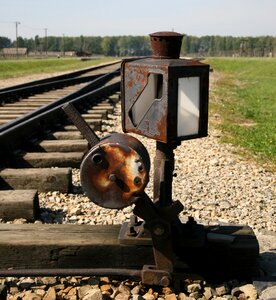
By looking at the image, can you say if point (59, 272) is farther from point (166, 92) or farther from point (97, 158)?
point (166, 92)

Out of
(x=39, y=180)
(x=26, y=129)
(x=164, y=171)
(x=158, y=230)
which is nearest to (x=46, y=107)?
(x=26, y=129)

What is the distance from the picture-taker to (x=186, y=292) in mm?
2564

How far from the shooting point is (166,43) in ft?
7.59

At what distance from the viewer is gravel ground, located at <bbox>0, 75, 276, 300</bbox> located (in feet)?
8.29

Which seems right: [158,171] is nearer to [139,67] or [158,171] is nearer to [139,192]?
[139,192]

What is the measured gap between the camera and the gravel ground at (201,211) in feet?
8.29

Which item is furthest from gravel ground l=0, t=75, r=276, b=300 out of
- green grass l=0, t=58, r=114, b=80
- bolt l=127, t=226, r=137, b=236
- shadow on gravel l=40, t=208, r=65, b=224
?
green grass l=0, t=58, r=114, b=80

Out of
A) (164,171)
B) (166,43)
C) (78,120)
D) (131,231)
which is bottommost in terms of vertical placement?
(131,231)

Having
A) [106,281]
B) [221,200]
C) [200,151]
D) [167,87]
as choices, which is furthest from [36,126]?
[167,87]

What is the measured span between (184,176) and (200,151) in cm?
131

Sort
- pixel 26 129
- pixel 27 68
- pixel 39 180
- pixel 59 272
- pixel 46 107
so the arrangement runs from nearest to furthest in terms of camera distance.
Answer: pixel 59 272 → pixel 39 180 → pixel 26 129 → pixel 46 107 → pixel 27 68

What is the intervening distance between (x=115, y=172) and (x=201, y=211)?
5.69 feet

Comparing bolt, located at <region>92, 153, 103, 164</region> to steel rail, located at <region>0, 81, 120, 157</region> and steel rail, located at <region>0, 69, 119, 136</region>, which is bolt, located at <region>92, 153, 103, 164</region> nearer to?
steel rail, located at <region>0, 81, 120, 157</region>

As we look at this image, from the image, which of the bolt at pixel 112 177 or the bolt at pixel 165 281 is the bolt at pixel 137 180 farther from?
the bolt at pixel 165 281
